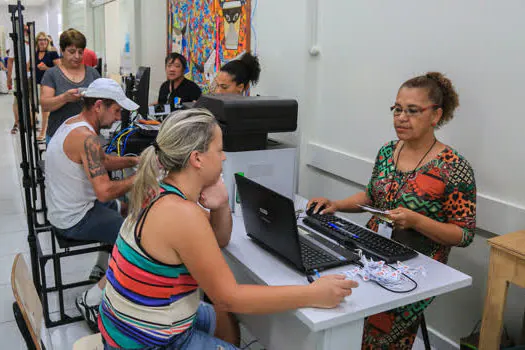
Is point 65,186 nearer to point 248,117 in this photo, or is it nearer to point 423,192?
point 248,117

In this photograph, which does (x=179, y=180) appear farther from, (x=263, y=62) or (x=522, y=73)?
(x=263, y=62)

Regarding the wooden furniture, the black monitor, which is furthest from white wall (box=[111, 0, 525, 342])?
the wooden furniture

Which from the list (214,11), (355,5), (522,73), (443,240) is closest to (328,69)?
(355,5)

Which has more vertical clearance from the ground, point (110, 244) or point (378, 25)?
point (378, 25)

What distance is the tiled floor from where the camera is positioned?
246cm

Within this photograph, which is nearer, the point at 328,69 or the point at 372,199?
the point at 372,199

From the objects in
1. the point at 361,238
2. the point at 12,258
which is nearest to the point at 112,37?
the point at 12,258

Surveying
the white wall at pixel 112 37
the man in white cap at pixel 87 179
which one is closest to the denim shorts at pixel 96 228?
the man in white cap at pixel 87 179

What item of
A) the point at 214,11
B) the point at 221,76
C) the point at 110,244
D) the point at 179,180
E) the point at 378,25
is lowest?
the point at 110,244

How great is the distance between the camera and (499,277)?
1.64 meters

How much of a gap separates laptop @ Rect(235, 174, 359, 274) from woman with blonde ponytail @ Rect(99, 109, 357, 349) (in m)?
0.17

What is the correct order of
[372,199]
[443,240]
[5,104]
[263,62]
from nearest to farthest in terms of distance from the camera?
[443,240]
[372,199]
[263,62]
[5,104]

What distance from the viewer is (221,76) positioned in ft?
9.28

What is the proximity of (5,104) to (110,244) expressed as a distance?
10.7 meters
